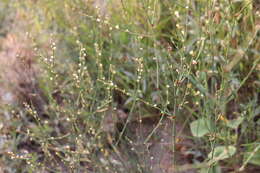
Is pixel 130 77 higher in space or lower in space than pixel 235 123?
higher

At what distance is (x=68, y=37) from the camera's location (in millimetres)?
2723

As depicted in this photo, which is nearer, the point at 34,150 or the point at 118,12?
the point at 34,150

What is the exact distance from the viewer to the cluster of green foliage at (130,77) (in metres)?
1.82

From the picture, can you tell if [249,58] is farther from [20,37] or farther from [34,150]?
[20,37]

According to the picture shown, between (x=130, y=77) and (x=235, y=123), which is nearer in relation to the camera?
(x=235, y=123)

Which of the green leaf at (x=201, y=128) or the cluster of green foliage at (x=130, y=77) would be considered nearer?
the cluster of green foliage at (x=130, y=77)

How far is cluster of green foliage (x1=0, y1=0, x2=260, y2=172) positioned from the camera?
1819 millimetres

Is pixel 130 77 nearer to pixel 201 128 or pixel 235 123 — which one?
pixel 201 128

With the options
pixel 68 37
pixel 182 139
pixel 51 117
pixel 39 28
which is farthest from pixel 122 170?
pixel 39 28

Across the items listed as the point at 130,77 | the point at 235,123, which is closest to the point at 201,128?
the point at 235,123

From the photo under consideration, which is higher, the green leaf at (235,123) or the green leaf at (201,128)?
the green leaf at (235,123)

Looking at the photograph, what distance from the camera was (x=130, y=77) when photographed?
2.39m

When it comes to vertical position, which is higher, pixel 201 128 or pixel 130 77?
pixel 130 77

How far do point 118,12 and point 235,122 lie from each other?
3.88 feet
